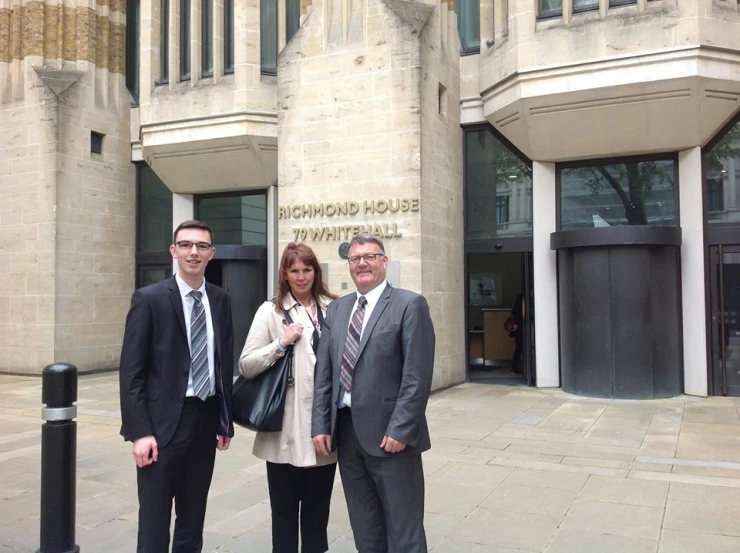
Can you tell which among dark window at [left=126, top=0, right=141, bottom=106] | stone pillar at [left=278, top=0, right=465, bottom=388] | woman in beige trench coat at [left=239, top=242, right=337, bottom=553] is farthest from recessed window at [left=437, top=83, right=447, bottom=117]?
woman in beige trench coat at [left=239, top=242, right=337, bottom=553]

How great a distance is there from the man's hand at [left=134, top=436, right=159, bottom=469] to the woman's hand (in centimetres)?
75

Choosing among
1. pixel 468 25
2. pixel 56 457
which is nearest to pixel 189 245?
pixel 56 457

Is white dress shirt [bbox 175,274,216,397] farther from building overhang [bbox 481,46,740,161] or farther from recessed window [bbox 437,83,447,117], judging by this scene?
recessed window [bbox 437,83,447,117]

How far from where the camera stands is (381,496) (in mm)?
3062

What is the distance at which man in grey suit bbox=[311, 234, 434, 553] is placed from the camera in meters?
2.95

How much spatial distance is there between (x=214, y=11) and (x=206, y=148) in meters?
2.68

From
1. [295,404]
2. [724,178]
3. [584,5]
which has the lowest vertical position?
[295,404]

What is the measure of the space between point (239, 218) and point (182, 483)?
10.7m

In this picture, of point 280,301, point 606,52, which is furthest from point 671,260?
point 280,301

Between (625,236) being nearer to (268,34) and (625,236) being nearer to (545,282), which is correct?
(545,282)

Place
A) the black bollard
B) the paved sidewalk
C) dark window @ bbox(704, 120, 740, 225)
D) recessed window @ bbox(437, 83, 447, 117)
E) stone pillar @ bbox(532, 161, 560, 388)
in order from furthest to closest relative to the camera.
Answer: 1. stone pillar @ bbox(532, 161, 560, 388)
2. recessed window @ bbox(437, 83, 447, 117)
3. dark window @ bbox(704, 120, 740, 225)
4. the paved sidewalk
5. the black bollard

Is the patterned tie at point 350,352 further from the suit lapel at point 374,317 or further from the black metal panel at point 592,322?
the black metal panel at point 592,322

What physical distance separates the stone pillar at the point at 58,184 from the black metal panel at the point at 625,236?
379 inches

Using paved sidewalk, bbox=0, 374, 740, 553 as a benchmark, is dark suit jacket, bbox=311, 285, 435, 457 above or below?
above
